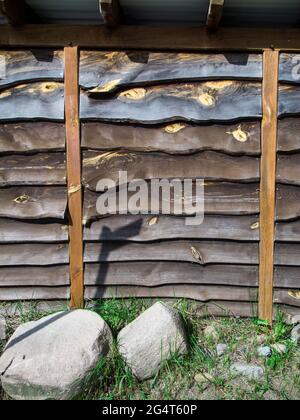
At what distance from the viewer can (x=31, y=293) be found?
139 inches

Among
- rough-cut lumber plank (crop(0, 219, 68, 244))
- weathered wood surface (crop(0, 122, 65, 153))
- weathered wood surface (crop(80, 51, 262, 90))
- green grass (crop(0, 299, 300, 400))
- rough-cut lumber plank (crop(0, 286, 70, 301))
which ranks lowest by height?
green grass (crop(0, 299, 300, 400))

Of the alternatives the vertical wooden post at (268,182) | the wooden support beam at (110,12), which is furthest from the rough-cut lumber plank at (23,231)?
the vertical wooden post at (268,182)

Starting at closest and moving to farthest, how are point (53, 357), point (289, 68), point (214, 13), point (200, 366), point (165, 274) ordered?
1. point (53, 357)
2. point (214, 13)
3. point (200, 366)
4. point (289, 68)
5. point (165, 274)

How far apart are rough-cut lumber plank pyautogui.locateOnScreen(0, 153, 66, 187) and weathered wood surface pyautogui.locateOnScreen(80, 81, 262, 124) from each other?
435 mm

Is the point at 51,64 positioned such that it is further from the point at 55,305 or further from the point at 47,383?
the point at 47,383

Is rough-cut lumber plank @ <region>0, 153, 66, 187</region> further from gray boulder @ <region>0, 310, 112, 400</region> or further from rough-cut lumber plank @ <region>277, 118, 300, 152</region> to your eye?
rough-cut lumber plank @ <region>277, 118, 300, 152</region>

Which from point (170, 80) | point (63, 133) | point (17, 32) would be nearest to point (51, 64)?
point (17, 32)

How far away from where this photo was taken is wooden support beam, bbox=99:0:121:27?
2.83 meters

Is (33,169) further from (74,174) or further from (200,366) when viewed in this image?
(200,366)

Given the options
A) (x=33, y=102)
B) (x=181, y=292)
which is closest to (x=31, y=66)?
(x=33, y=102)

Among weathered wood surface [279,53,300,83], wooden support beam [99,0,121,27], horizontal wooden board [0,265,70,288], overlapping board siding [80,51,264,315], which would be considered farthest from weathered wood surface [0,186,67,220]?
weathered wood surface [279,53,300,83]

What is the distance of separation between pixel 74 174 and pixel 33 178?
1.10ft

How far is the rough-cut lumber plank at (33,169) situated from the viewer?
338 centimetres

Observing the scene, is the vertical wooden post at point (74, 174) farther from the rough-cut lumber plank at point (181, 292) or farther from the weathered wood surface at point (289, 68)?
the weathered wood surface at point (289, 68)
